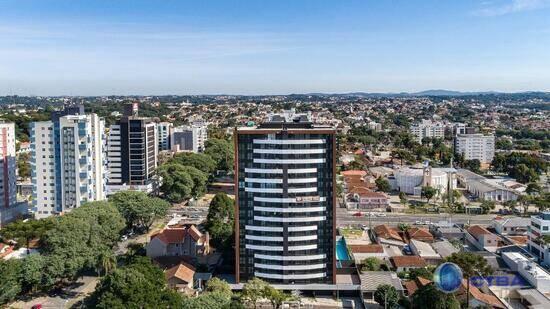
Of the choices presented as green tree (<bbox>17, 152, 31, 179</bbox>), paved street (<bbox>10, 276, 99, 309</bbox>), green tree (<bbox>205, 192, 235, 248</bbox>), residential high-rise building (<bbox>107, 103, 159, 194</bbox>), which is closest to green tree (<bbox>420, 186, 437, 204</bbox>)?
green tree (<bbox>205, 192, 235, 248</bbox>)

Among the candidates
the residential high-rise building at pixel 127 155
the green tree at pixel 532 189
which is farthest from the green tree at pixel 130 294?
the green tree at pixel 532 189

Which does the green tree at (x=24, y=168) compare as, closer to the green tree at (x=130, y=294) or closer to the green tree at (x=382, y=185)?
the green tree at (x=382, y=185)

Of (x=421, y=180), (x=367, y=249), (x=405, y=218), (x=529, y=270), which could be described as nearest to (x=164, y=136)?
(x=421, y=180)

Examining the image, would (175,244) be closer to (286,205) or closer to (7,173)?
(286,205)

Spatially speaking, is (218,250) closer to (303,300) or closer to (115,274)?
(303,300)

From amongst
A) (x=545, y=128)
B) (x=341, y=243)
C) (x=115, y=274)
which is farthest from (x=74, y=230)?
(x=545, y=128)

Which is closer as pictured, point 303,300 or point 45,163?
point 303,300
